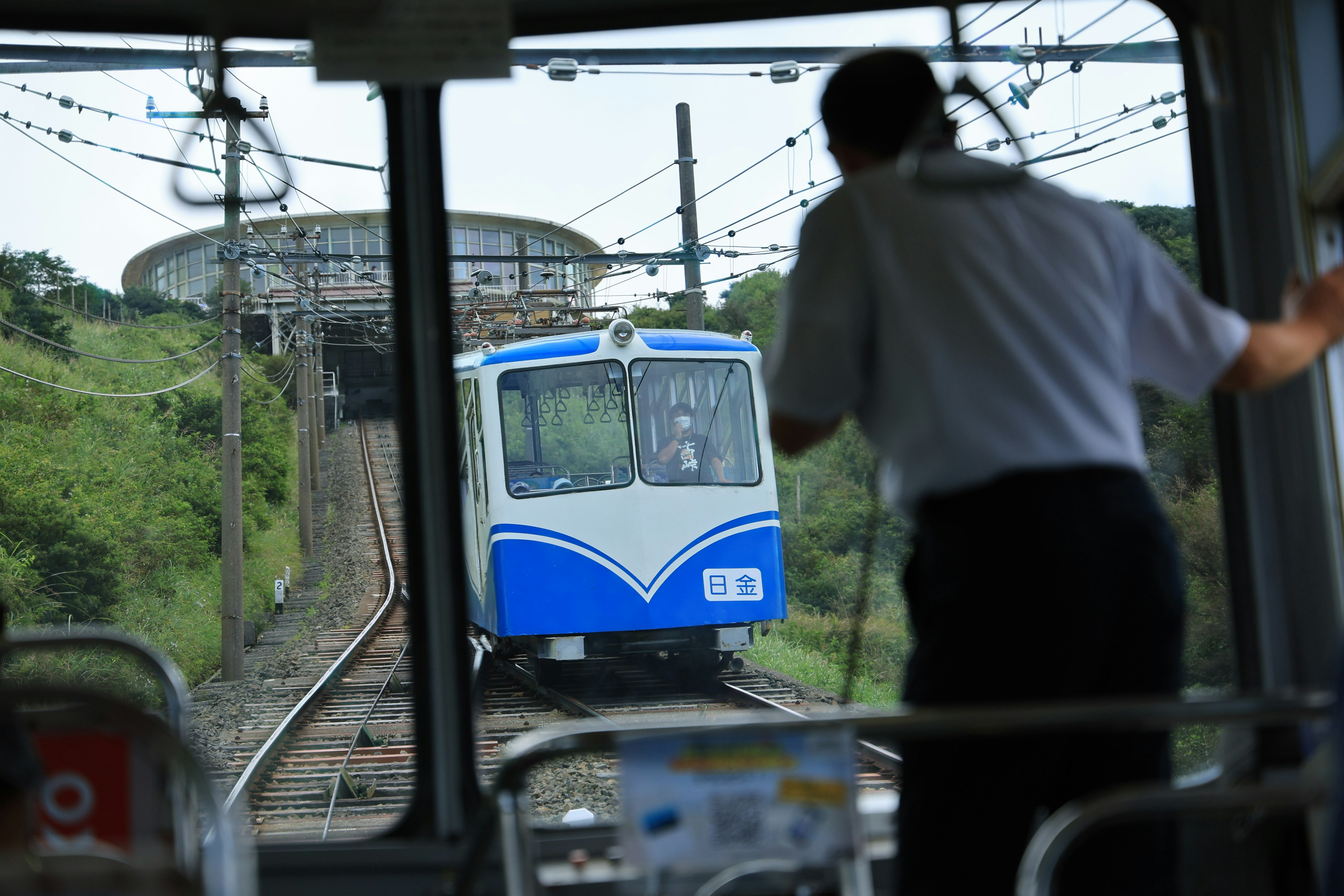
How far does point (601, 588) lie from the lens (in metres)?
8.51

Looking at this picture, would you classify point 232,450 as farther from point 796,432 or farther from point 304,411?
point 796,432

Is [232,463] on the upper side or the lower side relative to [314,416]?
lower

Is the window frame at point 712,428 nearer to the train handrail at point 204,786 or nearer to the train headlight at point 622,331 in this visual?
the train headlight at point 622,331

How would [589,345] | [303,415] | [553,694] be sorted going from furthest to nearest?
[303,415] → [553,694] → [589,345]

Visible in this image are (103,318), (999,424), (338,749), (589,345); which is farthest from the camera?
(103,318)

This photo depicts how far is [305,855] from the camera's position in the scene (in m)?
2.23

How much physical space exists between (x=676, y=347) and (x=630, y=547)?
5.37 ft

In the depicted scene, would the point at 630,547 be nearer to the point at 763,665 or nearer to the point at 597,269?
the point at 763,665

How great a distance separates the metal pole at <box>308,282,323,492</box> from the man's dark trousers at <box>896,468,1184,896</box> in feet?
56.3

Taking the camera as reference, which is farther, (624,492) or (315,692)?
(315,692)

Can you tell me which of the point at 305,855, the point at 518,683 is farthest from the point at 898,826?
the point at 518,683

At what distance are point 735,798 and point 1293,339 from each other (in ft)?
3.75

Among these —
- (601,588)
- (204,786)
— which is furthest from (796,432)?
(601,588)

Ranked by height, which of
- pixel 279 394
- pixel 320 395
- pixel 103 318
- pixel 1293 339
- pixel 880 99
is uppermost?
pixel 103 318
